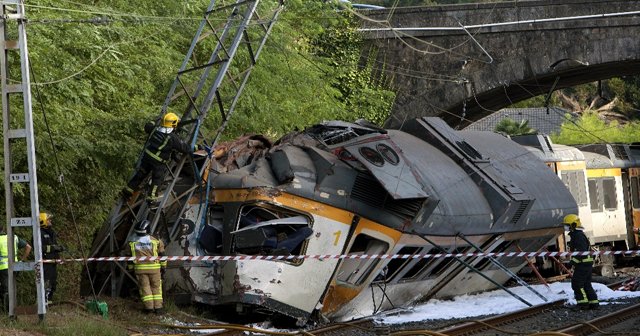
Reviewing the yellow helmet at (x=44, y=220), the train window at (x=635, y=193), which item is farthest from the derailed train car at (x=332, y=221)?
the train window at (x=635, y=193)

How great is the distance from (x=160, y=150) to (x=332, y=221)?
2637 millimetres

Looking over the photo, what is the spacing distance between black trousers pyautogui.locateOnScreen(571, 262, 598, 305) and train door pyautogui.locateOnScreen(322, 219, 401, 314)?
12.5 ft

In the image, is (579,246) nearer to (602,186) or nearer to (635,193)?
(602,186)

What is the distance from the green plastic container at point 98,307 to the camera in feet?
46.3

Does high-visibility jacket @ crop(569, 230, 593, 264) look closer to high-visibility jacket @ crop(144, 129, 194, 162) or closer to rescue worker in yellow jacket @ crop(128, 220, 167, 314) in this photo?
→ high-visibility jacket @ crop(144, 129, 194, 162)

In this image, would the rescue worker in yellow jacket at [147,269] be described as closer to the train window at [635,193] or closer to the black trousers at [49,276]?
the black trousers at [49,276]

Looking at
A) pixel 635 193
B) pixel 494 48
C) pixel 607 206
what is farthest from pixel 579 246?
pixel 494 48

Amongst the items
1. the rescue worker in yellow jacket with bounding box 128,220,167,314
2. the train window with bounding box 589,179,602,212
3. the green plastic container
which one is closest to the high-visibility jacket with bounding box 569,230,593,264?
the rescue worker in yellow jacket with bounding box 128,220,167,314

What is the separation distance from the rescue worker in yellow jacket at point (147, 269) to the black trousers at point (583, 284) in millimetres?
7025

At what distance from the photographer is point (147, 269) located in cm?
1460

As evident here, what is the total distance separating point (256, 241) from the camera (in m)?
14.3

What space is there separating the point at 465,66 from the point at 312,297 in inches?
866

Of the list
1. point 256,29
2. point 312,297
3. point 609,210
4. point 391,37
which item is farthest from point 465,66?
point 312,297

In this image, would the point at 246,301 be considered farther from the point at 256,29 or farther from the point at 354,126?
the point at 256,29
